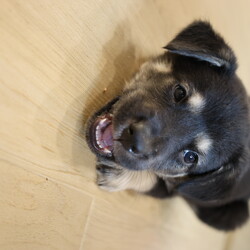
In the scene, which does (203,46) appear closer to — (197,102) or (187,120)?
(197,102)

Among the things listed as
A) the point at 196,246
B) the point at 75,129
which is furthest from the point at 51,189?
the point at 196,246

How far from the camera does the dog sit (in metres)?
1.69

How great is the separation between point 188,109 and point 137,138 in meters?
0.45

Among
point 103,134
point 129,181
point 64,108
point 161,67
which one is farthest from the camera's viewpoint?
point 129,181

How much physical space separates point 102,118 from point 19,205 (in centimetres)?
61

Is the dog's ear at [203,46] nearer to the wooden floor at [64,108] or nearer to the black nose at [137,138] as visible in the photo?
the wooden floor at [64,108]

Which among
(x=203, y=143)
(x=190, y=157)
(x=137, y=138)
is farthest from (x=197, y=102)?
(x=137, y=138)

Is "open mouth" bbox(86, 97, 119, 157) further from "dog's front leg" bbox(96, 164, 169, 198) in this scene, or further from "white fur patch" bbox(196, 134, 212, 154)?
"white fur patch" bbox(196, 134, 212, 154)

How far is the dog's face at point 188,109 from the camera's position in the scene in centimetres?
175

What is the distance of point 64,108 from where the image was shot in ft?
5.82

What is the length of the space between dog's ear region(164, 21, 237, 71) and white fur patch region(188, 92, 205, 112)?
215mm

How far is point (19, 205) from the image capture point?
1591mm

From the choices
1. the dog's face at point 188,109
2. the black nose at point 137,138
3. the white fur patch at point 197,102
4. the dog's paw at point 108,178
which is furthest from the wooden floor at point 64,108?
the white fur patch at point 197,102

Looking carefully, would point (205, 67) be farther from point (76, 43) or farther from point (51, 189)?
point (51, 189)
